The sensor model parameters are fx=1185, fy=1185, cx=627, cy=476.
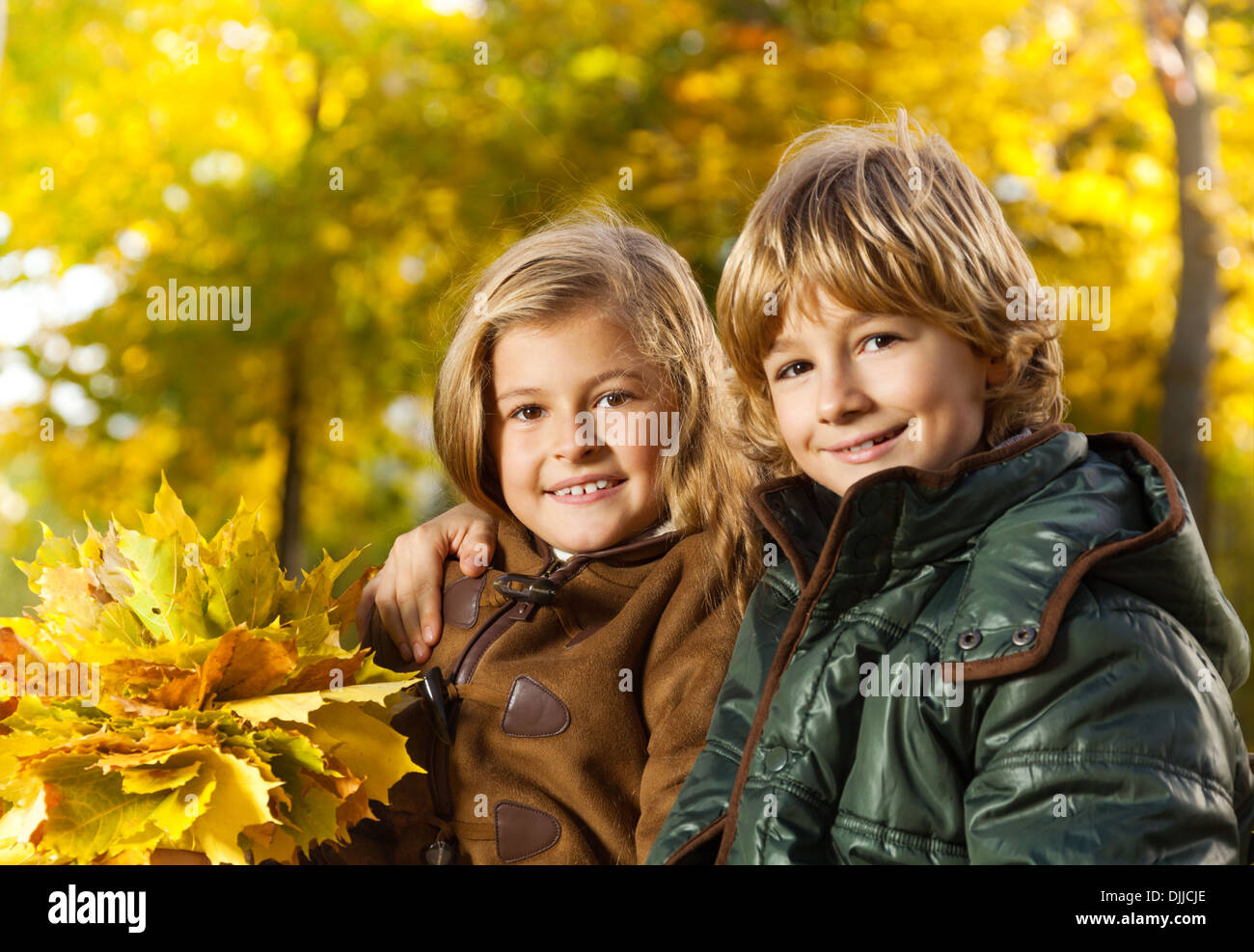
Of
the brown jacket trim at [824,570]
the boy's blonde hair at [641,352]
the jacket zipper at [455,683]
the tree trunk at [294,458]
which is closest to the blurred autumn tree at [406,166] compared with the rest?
the tree trunk at [294,458]

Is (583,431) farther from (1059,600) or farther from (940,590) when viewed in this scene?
(1059,600)

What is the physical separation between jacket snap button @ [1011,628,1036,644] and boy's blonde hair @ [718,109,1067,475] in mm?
363

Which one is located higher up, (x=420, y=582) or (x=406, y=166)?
(x=406, y=166)

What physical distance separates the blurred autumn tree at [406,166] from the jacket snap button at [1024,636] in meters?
3.50

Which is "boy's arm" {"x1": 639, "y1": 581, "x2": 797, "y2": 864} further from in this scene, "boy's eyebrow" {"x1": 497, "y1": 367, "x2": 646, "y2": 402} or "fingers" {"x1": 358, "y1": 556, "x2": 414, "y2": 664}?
"fingers" {"x1": 358, "y1": 556, "x2": 414, "y2": 664}

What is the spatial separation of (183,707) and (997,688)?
1.00m

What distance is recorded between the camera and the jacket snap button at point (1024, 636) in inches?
52.1

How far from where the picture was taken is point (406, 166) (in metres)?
5.23

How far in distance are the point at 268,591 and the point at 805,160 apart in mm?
988

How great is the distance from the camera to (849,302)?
1556 mm

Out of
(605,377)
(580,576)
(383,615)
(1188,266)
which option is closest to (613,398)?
(605,377)
